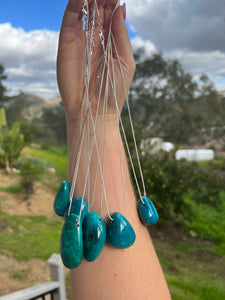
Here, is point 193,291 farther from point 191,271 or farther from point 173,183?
point 173,183

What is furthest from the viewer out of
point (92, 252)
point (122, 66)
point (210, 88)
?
point (210, 88)

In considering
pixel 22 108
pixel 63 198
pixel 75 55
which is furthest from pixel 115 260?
pixel 22 108

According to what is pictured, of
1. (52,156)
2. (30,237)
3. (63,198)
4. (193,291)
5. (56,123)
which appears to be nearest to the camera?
(63,198)

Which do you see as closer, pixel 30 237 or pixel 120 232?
pixel 120 232

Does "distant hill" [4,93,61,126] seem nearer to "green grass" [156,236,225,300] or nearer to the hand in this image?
"green grass" [156,236,225,300]

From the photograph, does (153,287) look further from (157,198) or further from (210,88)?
(210,88)

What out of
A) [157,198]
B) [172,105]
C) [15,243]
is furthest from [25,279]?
[172,105]
